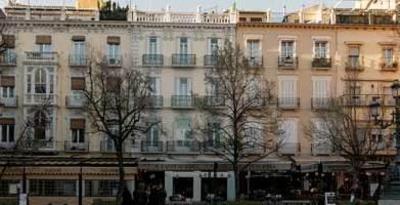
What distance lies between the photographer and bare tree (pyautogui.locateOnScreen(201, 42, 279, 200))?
56094 millimetres

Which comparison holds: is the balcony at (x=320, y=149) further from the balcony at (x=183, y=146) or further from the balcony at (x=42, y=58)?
the balcony at (x=42, y=58)

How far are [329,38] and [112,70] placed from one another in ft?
53.2

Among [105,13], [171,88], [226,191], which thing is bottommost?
[226,191]

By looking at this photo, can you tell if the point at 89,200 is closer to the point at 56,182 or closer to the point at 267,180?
the point at 56,182

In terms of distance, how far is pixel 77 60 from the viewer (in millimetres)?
64812

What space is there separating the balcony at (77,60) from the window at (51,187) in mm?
9702

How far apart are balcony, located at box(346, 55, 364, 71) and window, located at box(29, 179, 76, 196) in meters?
22.0

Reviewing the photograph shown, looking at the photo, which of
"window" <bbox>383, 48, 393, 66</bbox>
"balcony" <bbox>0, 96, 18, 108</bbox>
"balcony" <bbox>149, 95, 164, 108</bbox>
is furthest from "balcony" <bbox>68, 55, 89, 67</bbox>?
"window" <bbox>383, 48, 393, 66</bbox>

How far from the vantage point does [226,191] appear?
63.9 metres

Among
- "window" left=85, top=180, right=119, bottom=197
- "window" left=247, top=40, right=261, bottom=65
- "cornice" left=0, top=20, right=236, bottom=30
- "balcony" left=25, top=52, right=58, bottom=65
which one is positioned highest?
"cornice" left=0, top=20, right=236, bottom=30

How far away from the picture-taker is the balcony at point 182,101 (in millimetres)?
65312

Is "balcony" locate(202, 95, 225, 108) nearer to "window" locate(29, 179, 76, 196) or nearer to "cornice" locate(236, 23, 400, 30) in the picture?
"cornice" locate(236, 23, 400, 30)

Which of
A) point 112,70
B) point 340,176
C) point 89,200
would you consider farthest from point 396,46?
point 89,200

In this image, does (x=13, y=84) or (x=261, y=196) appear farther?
(x=13, y=84)
